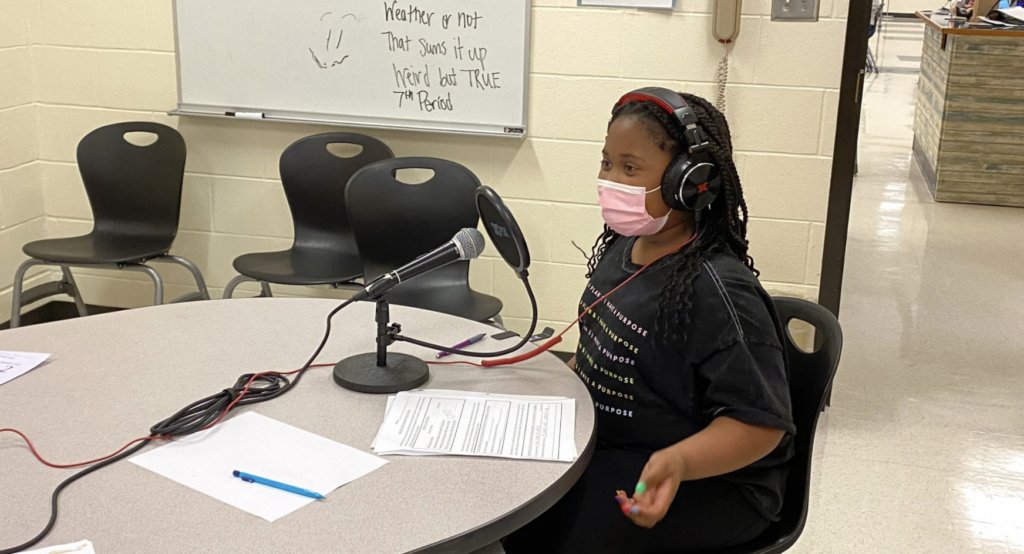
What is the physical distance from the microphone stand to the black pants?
1.06 ft

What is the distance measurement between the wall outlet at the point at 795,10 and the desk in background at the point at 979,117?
124 inches

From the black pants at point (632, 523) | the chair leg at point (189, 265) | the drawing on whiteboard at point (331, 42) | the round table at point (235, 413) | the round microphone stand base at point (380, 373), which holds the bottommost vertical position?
the chair leg at point (189, 265)

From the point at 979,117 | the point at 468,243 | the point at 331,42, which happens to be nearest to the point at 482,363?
the point at 468,243

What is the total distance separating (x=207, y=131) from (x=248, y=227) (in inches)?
14.6

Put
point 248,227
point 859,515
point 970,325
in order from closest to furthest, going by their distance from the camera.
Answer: point 859,515 < point 248,227 < point 970,325

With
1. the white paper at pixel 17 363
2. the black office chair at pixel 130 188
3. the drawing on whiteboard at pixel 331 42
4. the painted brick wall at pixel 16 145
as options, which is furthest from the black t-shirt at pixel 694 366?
Answer: the painted brick wall at pixel 16 145

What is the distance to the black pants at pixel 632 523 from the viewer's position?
150cm

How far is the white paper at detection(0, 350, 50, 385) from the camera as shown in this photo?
1.59 m

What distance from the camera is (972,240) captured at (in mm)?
4992

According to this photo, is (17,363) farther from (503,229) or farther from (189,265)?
(189,265)

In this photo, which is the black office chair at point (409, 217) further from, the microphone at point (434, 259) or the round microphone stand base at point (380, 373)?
the microphone at point (434, 259)

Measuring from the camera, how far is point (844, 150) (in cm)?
292

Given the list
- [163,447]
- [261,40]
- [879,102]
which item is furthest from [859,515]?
[879,102]

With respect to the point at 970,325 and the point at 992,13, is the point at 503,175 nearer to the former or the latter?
the point at 970,325
